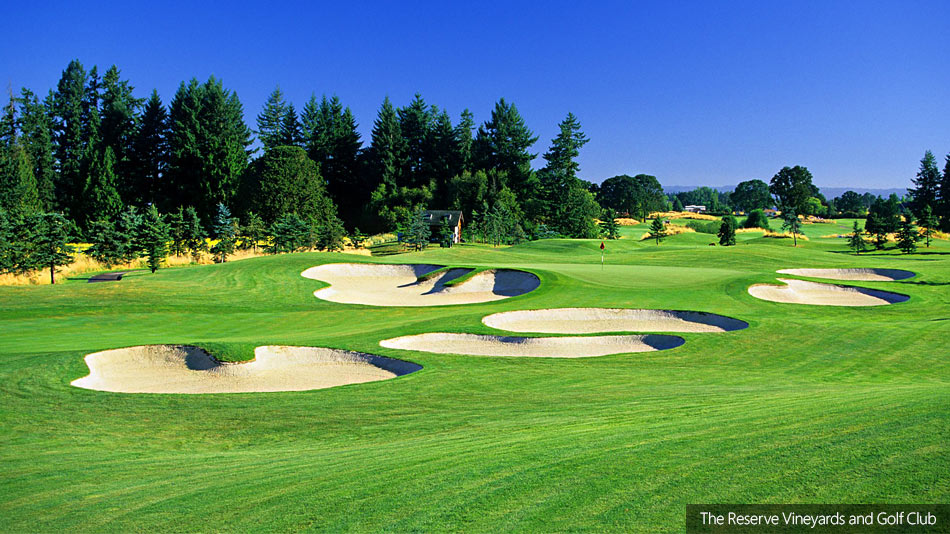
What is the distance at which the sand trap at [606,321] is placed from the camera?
754 inches

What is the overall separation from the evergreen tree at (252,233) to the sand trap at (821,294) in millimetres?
36320

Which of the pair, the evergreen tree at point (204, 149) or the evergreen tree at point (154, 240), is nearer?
the evergreen tree at point (154, 240)

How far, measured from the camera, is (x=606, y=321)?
67.4 feet

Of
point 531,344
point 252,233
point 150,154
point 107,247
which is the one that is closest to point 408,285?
point 531,344

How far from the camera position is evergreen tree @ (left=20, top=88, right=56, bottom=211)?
62125mm

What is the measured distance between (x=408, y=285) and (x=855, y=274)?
80.3 ft

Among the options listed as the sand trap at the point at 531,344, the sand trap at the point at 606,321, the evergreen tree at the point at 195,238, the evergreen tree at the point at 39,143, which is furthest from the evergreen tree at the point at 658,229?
the evergreen tree at the point at 39,143

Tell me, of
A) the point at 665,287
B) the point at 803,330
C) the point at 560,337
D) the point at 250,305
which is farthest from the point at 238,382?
the point at 665,287

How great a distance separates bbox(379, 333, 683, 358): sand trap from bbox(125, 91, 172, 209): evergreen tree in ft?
212

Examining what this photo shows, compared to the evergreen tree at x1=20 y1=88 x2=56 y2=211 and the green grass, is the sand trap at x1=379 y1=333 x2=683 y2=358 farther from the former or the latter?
the evergreen tree at x1=20 y1=88 x2=56 y2=211

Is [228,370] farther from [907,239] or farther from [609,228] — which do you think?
[609,228]

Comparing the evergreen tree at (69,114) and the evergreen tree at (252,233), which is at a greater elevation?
the evergreen tree at (69,114)

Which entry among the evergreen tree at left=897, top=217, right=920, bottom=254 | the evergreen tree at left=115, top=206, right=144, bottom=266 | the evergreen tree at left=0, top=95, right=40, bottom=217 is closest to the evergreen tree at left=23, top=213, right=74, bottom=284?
the evergreen tree at left=115, top=206, right=144, bottom=266

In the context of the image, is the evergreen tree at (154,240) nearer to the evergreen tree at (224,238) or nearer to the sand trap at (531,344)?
the evergreen tree at (224,238)
